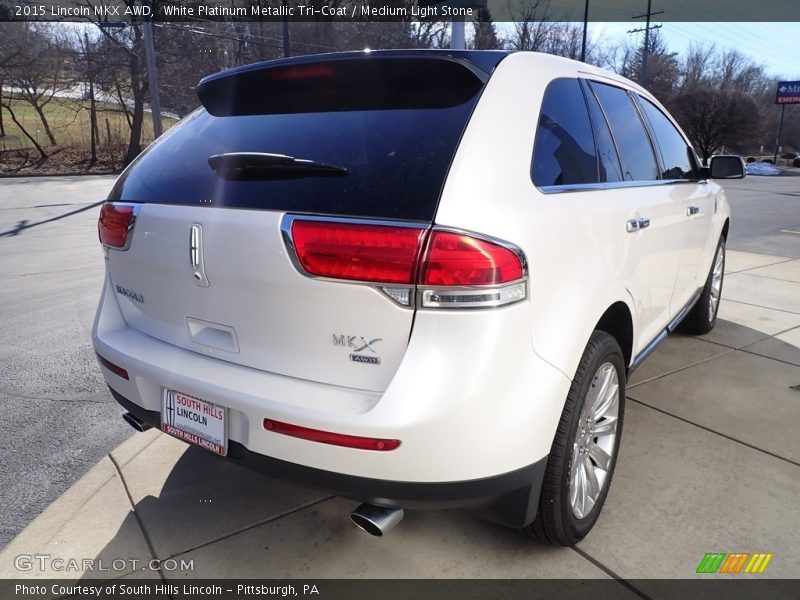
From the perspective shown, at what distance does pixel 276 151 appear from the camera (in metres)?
2.07

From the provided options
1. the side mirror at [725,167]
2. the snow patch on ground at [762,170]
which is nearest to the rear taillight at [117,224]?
the side mirror at [725,167]

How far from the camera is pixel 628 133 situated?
305cm

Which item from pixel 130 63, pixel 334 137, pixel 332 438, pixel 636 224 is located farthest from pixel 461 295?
pixel 130 63

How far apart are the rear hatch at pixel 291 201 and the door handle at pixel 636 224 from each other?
0.98m

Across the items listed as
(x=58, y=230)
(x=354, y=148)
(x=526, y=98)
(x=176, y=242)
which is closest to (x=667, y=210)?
(x=526, y=98)

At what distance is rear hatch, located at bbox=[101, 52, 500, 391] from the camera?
1.78 metres

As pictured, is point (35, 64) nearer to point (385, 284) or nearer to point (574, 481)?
point (385, 284)

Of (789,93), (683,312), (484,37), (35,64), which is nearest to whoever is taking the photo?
(683,312)

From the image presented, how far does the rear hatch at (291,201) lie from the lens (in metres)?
1.78

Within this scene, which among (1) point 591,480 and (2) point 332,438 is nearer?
(2) point 332,438

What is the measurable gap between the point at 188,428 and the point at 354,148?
3.61 ft

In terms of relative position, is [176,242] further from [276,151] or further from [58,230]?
[58,230]

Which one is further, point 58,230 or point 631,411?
point 58,230

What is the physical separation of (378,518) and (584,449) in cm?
90
